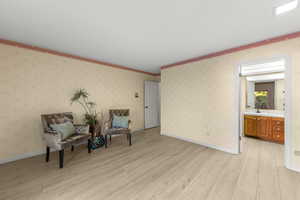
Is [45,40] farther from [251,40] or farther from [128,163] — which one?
[251,40]

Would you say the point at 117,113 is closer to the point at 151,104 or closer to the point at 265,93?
the point at 151,104

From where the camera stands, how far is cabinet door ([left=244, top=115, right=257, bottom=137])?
11.5ft

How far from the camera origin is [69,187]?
5.32 feet

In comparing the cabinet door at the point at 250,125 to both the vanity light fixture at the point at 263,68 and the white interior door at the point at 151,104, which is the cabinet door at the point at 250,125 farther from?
the white interior door at the point at 151,104

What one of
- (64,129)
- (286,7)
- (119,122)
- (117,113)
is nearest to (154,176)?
(119,122)

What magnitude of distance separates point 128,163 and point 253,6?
3012 mm

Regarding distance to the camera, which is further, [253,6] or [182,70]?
[182,70]

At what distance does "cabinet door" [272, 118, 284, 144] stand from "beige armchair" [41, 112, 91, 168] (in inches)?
187

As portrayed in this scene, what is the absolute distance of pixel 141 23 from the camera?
175cm

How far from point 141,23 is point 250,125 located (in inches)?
164

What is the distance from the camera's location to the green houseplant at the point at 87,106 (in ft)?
9.80

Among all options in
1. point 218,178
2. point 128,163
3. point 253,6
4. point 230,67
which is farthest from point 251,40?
point 128,163

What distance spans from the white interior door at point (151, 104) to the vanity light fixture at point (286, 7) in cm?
379

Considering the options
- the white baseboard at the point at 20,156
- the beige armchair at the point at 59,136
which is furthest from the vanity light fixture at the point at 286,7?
the white baseboard at the point at 20,156
